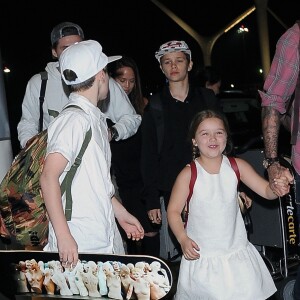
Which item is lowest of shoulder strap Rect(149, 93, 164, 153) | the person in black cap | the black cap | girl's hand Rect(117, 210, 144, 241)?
girl's hand Rect(117, 210, 144, 241)

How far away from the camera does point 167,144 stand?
5742 millimetres

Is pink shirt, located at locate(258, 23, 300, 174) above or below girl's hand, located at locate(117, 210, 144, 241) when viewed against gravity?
above

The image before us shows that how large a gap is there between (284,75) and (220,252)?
4.25 feet

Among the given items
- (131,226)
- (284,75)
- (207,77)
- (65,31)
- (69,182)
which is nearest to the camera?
(69,182)

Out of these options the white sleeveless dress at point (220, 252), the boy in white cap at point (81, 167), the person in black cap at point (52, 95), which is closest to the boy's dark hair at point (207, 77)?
the person in black cap at point (52, 95)

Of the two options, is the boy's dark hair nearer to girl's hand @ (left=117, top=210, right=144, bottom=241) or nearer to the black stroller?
the black stroller

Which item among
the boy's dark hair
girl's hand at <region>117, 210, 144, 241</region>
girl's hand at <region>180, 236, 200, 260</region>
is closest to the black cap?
girl's hand at <region>117, 210, 144, 241</region>

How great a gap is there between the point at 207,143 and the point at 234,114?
7165 millimetres

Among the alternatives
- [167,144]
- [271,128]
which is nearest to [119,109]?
[167,144]

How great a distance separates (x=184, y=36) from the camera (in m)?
61.8

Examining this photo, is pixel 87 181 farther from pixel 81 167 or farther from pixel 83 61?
pixel 83 61

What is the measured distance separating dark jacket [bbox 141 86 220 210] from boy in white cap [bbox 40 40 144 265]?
1691 mm

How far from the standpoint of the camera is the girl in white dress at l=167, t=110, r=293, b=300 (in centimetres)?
463

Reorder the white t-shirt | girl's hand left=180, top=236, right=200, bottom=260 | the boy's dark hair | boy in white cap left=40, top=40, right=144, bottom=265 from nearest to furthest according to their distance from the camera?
boy in white cap left=40, top=40, right=144, bottom=265 < the white t-shirt < girl's hand left=180, top=236, right=200, bottom=260 < the boy's dark hair
